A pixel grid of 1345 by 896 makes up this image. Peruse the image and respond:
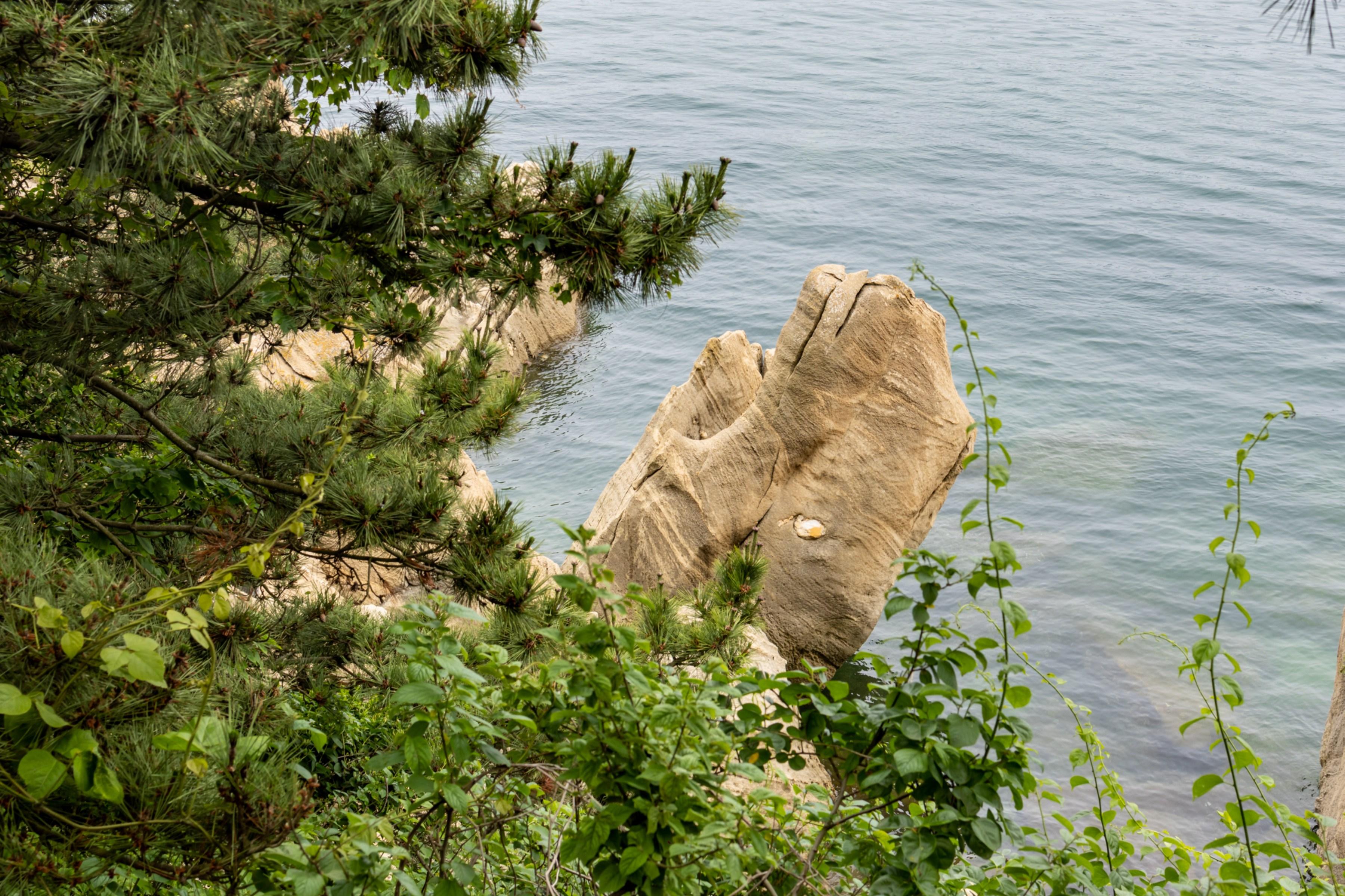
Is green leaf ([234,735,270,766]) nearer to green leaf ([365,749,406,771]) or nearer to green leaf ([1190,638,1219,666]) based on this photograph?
green leaf ([365,749,406,771])

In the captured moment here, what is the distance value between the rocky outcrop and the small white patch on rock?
15.8 feet

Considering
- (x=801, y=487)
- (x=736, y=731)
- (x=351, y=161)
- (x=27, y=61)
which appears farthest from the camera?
(x=801, y=487)

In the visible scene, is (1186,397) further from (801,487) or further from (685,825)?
(685,825)

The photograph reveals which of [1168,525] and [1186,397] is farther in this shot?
[1186,397]

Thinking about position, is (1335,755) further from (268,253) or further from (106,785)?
(106,785)

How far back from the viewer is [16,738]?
1.88m

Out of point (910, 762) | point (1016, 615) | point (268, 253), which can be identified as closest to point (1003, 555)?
point (1016, 615)

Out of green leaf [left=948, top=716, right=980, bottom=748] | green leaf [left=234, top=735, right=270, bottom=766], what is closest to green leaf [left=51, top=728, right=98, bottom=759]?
green leaf [left=234, top=735, right=270, bottom=766]

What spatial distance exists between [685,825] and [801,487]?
29.1ft

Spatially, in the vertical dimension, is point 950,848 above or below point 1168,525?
Result: above

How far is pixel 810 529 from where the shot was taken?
35.9 ft

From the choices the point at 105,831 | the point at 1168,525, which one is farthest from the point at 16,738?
the point at 1168,525

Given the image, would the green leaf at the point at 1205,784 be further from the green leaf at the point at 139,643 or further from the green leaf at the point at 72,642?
the green leaf at the point at 72,642

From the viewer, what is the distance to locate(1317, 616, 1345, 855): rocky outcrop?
8.27 m
